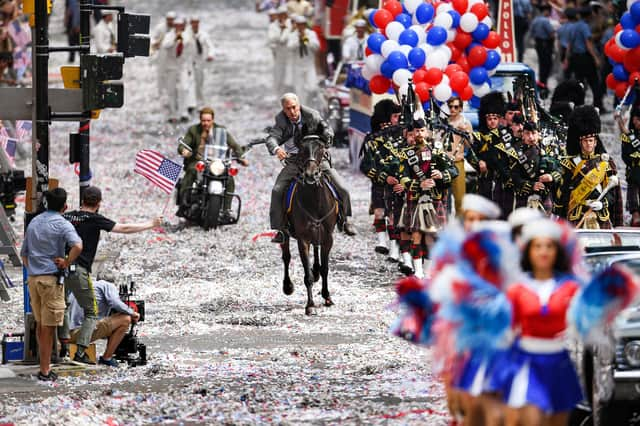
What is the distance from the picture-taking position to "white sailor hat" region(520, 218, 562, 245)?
27.6 feet

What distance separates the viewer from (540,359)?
8242 mm

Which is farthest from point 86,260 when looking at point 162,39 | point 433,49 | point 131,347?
point 162,39

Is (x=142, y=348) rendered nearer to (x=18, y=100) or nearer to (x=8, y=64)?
(x=18, y=100)

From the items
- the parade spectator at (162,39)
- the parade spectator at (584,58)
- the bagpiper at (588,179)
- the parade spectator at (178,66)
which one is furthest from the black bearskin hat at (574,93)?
the parade spectator at (162,39)

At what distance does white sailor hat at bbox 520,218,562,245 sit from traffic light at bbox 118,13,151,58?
8367 millimetres

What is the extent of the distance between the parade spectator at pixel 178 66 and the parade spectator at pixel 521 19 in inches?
334

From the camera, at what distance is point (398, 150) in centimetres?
1806

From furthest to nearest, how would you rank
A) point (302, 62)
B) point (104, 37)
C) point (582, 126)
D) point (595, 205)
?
point (104, 37)
point (302, 62)
point (582, 126)
point (595, 205)

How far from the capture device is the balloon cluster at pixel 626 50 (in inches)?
794

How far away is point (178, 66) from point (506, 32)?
9.47 m

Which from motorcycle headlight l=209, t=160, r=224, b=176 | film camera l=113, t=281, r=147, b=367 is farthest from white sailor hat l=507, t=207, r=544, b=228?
motorcycle headlight l=209, t=160, r=224, b=176

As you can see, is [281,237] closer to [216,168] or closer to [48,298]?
[48,298]

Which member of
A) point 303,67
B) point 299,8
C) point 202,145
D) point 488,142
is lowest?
point 202,145

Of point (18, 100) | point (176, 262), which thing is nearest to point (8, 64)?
point (176, 262)
